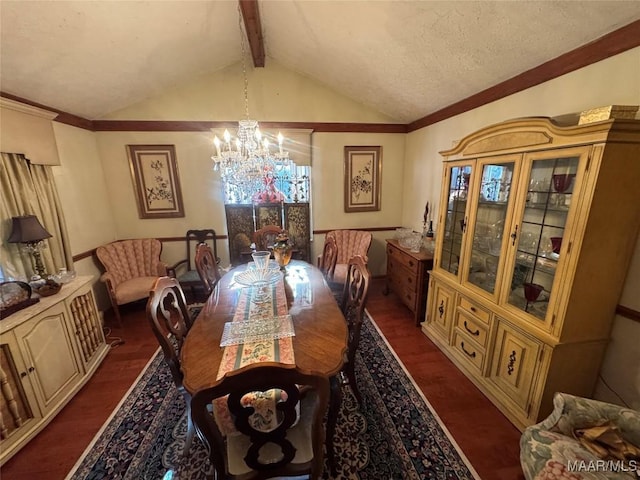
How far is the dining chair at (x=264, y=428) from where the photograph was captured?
826mm

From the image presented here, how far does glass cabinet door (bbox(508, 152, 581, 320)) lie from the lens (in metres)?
1.48

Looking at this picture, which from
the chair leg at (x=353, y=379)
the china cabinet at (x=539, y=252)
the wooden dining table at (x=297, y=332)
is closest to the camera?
the wooden dining table at (x=297, y=332)

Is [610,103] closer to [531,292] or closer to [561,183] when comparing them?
[561,183]

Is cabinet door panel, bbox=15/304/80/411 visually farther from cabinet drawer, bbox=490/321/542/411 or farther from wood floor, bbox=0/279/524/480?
cabinet drawer, bbox=490/321/542/411

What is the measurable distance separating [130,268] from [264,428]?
2980mm

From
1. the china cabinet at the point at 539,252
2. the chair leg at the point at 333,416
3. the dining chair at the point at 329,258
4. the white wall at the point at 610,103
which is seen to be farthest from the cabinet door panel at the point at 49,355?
the white wall at the point at 610,103

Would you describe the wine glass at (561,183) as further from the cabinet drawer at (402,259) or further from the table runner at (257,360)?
the table runner at (257,360)

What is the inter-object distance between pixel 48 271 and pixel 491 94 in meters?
4.25

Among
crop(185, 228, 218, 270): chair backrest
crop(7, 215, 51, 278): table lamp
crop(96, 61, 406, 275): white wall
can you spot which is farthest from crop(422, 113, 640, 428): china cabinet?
crop(7, 215, 51, 278): table lamp

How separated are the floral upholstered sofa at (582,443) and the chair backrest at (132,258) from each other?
355cm

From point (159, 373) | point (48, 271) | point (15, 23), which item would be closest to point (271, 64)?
point (15, 23)

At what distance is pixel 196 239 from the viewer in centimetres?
359

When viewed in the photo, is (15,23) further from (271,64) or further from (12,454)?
(12,454)

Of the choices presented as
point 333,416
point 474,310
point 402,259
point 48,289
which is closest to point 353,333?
point 333,416
